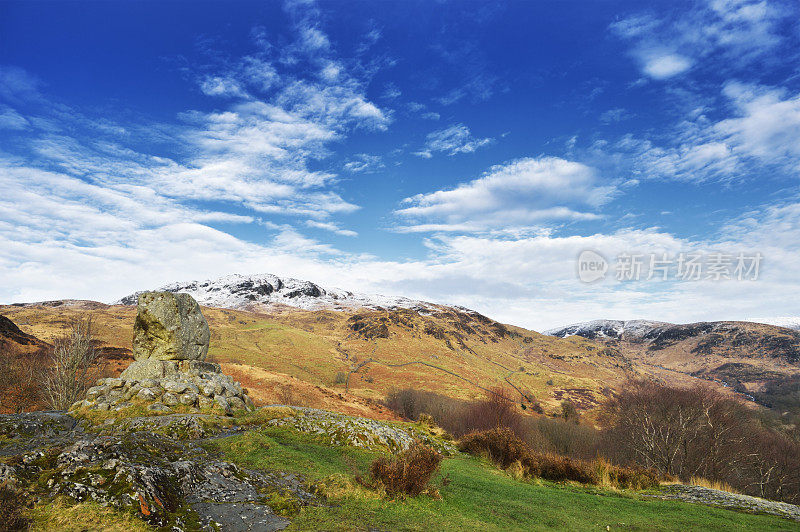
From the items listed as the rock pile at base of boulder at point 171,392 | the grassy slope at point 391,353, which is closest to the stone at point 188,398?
the rock pile at base of boulder at point 171,392

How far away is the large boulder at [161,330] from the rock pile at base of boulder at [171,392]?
0.81 metres

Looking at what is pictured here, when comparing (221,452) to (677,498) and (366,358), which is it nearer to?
(677,498)

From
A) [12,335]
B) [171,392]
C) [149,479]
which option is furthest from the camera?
[12,335]

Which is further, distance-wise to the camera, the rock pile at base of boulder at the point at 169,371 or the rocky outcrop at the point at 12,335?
the rocky outcrop at the point at 12,335

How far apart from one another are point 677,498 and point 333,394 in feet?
127

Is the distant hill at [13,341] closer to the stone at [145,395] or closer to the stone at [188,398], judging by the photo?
the stone at [145,395]

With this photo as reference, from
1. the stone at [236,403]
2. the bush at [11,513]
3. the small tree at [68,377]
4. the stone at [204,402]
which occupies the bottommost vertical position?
the small tree at [68,377]

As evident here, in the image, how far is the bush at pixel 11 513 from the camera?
5.18 meters

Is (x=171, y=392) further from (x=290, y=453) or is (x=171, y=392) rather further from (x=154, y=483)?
(x=154, y=483)

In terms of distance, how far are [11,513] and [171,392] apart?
1711 centimetres

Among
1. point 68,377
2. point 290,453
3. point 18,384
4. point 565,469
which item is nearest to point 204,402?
point 290,453

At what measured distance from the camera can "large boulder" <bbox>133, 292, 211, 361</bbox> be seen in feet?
74.8

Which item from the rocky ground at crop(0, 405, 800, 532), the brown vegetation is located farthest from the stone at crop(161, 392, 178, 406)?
the brown vegetation

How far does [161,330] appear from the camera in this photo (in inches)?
900
